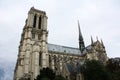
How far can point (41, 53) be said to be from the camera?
57188mm

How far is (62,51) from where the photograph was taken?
66.8 m

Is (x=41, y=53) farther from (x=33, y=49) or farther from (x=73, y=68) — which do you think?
(x=73, y=68)

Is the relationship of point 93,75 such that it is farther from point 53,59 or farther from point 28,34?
point 28,34

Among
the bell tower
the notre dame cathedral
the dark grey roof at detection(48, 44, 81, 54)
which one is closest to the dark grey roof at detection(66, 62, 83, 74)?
the notre dame cathedral

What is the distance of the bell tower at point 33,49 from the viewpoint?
53.1 meters

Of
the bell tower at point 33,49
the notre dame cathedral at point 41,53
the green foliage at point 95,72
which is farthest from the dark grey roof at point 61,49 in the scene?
the green foliage at point 95,72

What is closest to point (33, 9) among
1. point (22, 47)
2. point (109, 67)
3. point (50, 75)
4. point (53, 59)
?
point (22, 47)

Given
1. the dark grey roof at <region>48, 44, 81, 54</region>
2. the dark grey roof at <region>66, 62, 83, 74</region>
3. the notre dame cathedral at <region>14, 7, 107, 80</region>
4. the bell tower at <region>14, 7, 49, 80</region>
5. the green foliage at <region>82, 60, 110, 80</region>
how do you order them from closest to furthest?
1. the green foliage at <region>82, 60, 110, 80</region>
2. the dark grey roof at <region>66, 62, 83, 74</region>
3. the notre dame cathedral at <region>14, 7, 107, 80</region>
4. the bell tower at <region>14, 7, 49, 80</region>
5. the dark grey roof at <region>48, 44, 81, 54</region>

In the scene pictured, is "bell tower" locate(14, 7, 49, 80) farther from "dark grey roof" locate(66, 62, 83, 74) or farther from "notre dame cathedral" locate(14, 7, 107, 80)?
"dark grey roof" locate(66, 62, 83, 74)

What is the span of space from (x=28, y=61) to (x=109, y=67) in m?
25.4

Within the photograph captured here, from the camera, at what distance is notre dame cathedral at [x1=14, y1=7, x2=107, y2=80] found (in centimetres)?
5239

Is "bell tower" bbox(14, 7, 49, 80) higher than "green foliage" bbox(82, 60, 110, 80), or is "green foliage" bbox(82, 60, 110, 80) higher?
"bell tower" bbox(14, 7, 49, 80)

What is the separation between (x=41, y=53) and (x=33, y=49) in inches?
122

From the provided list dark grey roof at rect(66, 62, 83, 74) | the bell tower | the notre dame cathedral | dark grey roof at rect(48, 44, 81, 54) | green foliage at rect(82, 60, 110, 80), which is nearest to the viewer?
green foliage at rect(82, 60, 110, 80)
